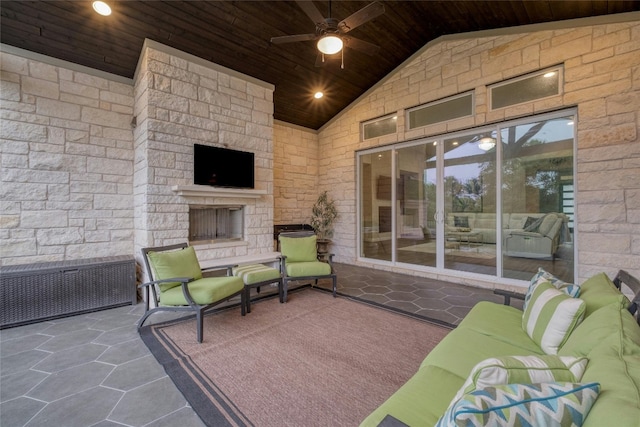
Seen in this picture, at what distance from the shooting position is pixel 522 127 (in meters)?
4.03

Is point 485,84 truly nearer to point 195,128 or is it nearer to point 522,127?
point 522,127

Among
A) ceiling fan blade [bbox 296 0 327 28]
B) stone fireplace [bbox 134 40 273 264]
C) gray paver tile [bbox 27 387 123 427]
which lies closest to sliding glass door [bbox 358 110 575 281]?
stone fireplace [bbox 134 40 273 264]

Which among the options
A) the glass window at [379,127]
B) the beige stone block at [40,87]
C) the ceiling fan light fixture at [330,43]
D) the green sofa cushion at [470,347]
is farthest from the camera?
the glass window at [379,127]

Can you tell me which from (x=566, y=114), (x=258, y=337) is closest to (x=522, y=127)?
(x=566, y=114)

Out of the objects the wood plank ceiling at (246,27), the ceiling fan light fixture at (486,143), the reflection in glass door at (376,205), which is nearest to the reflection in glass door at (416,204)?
the reflection in glass door at (376,205)

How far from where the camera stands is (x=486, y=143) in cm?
439

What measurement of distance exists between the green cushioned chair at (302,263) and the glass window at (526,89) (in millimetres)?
3512

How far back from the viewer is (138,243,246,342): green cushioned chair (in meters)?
2.72

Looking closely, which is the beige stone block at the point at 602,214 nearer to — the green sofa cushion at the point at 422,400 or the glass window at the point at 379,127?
the glass window at the point at 379,127

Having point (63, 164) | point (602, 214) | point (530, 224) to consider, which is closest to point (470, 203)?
point (530, 224)

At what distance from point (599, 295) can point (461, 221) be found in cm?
324

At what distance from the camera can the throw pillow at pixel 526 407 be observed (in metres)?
0.72

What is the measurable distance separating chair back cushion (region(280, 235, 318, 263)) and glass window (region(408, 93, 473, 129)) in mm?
2989

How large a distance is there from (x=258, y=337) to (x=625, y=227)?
14.2ft
